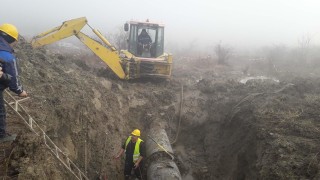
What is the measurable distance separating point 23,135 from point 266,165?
5.15 metres

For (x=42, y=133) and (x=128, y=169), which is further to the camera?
(x=128, y=169)

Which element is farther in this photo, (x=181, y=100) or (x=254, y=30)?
(x=254, y=30)

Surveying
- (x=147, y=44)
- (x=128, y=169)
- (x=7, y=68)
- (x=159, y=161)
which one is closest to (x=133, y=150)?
(x=128, y=169)

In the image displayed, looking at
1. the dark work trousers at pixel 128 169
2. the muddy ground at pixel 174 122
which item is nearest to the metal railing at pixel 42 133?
the muddy ground at pixel 174 122

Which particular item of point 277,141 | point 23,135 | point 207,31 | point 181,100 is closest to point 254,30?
point 207,31

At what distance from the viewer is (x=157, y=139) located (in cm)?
1066

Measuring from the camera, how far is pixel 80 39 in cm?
1315

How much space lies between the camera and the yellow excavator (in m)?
12.9

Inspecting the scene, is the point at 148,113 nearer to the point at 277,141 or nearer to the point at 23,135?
the point at 277,141

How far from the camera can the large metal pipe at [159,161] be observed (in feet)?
28.0

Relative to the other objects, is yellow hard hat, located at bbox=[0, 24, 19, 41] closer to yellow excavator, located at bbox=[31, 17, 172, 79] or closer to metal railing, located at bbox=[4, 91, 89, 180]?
metal railing, located at bbox=[4, 91, 89, 180]

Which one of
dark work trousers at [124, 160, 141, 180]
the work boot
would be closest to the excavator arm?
dark work trousers at [124, 160, 141, 180]

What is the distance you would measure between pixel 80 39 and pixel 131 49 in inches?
109

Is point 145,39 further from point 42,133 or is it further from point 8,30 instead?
point 8,30
